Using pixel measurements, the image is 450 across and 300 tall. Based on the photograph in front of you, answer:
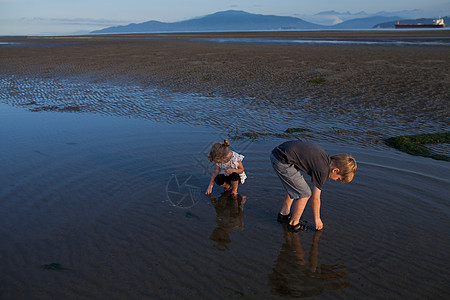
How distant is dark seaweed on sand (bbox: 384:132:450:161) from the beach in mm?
244

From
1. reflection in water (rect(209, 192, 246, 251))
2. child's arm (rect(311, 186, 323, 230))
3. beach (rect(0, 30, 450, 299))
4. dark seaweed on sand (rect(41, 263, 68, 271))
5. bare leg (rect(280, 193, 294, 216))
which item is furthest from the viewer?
bare leg (rect(280, 193, 294, 216))

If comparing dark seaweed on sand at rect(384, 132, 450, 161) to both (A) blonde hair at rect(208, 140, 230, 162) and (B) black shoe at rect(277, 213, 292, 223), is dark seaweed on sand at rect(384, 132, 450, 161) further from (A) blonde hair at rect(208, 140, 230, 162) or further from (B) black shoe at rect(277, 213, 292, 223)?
(A) blonde hair at rect(208, 140, 230, 162)

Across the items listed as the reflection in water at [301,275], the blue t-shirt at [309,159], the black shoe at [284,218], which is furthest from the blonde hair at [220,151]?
the reflection in water at [301,275]

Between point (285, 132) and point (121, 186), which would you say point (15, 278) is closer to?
point (121, 186)

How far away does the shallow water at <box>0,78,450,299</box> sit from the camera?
3.54m

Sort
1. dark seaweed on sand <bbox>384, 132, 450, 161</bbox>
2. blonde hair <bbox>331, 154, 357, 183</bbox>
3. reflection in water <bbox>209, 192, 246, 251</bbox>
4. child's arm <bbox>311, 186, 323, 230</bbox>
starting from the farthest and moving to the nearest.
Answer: dark seaweed on sand <bbox>384, 132, 450, 161</bbox>
reflection in water <bbox>209, 192, 246, 251</bbox>
child's arm <bbox>311, 186, 323, 230</bbox>
blonde hair <bbox>331, 154, 357, 183</bbox>

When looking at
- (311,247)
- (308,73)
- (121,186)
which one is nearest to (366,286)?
(311,247)

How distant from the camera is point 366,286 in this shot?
11.5 ft

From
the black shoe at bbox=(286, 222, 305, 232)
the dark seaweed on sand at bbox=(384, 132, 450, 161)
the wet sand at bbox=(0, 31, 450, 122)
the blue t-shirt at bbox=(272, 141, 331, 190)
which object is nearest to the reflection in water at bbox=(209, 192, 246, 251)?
the black shoe at bbox=(286, 222, 305, 232)

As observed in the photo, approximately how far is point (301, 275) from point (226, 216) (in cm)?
148

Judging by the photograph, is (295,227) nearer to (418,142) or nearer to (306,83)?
(418,142)

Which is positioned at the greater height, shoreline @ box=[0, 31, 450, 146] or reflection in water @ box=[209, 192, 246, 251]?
shoreline @ box=[0, 31, 450, 146]

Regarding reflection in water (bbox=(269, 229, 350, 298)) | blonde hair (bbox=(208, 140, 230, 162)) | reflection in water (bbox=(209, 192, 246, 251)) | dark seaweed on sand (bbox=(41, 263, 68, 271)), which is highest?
blonde hair (bbox=(208, 140, 230, 162))

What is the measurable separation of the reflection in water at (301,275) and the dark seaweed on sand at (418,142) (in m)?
3.84
